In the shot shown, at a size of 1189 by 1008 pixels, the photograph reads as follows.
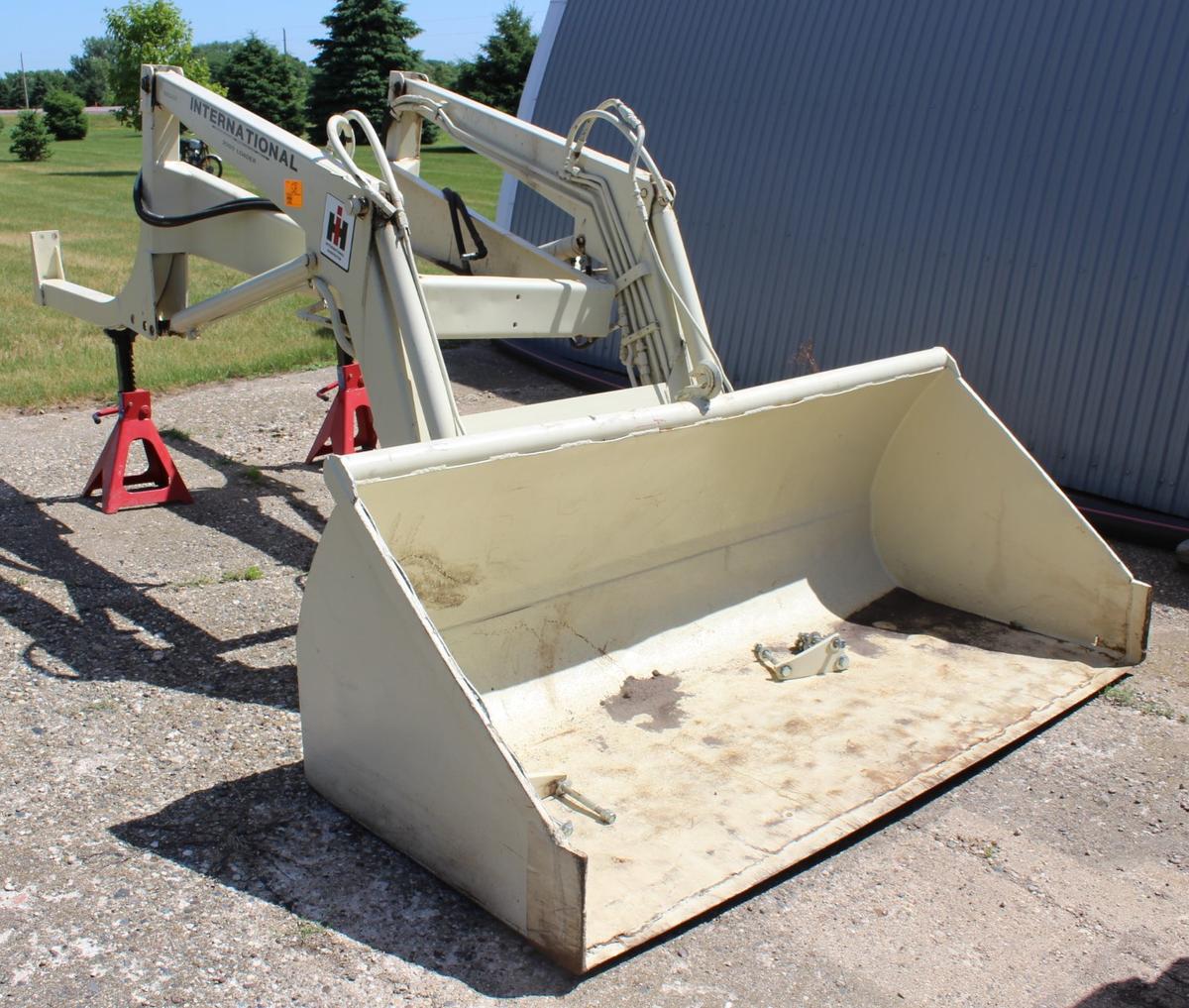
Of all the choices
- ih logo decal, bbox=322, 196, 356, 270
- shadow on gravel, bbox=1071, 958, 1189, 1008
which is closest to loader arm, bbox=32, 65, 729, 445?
ih logo decal, bbox=322, 196, 356, 270

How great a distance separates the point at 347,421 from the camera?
24.4 feet

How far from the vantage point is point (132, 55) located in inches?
1201

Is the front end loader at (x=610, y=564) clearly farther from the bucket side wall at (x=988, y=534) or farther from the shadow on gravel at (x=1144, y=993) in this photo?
the shadow on gravel at (x=1144, y=993)

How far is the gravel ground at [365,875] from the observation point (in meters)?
3.33

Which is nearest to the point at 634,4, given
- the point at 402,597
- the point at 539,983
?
the point at 402,597

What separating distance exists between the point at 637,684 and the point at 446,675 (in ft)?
4.82

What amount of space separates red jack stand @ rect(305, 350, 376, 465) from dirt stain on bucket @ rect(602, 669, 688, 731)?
10.5 ft

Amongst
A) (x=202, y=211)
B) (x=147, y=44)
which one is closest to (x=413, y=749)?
(x=202, y=211)

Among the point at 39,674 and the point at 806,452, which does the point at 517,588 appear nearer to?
the point at 806,452

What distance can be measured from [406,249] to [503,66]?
42.5 m

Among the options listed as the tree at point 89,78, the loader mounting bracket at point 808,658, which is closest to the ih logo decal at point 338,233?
the loader mounting bracket at point 808,658

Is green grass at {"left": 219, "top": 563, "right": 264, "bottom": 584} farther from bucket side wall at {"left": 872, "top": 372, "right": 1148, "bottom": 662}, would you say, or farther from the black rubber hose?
bucket side wall at {"left": 872, "top": 372, "right": 1148, "bottom": 662}

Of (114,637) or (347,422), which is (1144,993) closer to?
(114,637)

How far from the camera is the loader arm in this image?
182 inches
